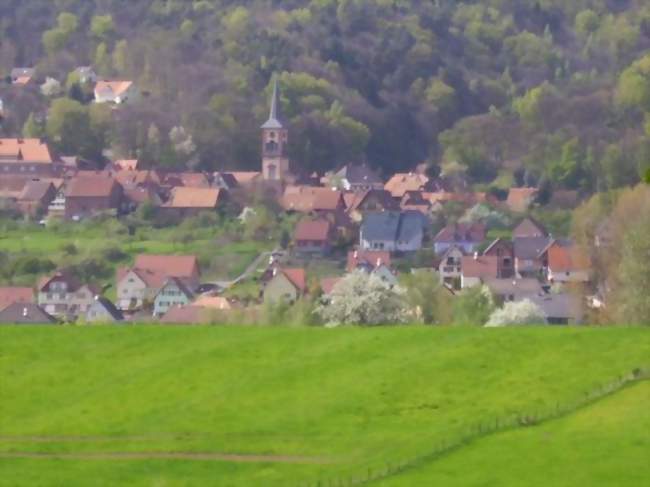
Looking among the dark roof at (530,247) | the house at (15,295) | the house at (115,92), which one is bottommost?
the house at (15,295)

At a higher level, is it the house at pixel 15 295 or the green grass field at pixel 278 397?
the house at pixel 15 295

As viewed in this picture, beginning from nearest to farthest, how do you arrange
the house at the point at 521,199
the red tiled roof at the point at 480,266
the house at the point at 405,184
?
the red tiled roof at the point at 480,266 < the house at the point at 521,199 < the house at the point at 405,184

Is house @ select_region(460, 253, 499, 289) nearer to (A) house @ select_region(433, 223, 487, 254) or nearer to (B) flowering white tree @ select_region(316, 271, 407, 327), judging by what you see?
(A) house @ select_region(433, 223, 487, 254)

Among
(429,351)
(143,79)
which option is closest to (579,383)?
(429,351)

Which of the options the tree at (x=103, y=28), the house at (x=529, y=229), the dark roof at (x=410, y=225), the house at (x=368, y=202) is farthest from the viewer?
the tree at (x=103, y=28)

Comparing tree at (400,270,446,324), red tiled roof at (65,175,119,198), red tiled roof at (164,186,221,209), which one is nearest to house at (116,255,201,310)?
tree at (400,270,446,324)

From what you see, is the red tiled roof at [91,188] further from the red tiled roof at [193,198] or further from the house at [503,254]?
the house at [503,254]

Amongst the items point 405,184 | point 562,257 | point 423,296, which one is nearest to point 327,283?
point 562,257

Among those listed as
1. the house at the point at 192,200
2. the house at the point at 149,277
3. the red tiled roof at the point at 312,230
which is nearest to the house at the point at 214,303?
the house at the point at 149,277

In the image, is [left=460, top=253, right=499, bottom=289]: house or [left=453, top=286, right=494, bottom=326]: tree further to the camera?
[left=460, top=253, right=499, bottom=289]: house
